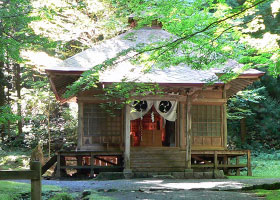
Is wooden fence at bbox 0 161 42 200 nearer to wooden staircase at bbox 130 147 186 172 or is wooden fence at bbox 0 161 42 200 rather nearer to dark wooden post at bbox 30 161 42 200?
dark wooden post at bbox 30 161 42 200

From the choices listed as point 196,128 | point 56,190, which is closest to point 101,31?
point 196,128

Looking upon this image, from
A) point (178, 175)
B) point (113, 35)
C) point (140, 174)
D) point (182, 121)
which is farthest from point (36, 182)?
point (113, 35)

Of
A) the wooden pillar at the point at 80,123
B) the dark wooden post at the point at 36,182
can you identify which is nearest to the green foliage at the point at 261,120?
the wooden pillar at the point at 80,123

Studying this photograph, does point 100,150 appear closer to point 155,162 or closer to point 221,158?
point 155,162

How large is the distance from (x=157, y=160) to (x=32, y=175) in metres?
9.14

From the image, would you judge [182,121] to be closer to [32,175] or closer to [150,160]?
[150,160]

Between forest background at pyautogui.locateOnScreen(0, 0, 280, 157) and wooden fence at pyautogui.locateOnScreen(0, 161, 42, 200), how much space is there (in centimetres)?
257

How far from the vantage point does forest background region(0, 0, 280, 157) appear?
7562 millimetres

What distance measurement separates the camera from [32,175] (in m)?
5.03

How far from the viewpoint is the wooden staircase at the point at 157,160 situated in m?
13.5

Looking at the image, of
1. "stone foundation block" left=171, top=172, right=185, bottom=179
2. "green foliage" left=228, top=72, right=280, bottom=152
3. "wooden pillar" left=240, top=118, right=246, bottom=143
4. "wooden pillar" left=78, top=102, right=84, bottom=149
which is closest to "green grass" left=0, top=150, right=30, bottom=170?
"wooden pillar" left=78, top=102, right=84, bottom=149

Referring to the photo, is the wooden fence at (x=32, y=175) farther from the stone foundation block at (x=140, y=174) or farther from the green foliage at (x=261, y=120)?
the green foliage at (x=261, y=120)

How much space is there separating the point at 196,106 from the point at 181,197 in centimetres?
811

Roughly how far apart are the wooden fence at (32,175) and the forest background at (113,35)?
2571mm
